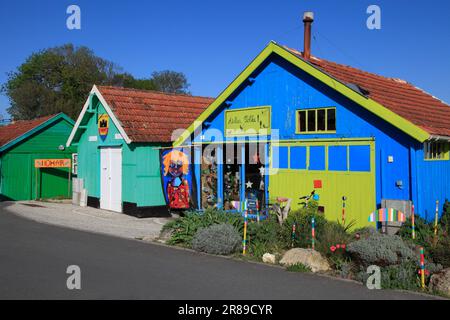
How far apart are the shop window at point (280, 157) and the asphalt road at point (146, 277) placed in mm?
4458

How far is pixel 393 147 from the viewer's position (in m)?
11.7

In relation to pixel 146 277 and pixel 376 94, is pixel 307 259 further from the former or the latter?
pixel 376 94

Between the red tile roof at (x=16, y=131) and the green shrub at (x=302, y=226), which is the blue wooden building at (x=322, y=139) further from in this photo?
the red tile roof at (x=16, y=131)

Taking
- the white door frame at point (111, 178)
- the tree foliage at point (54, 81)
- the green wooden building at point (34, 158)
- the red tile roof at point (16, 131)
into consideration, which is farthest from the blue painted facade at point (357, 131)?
the tree foliage at point (54, 81)

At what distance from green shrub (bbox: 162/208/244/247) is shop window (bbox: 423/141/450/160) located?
477 centimetres

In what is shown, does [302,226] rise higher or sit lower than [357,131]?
lower

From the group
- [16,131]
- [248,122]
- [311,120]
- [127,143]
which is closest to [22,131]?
[16,131]

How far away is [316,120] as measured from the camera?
13.5 metres

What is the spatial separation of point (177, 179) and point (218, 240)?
7.76 meters

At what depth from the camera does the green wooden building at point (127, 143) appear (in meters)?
19.2

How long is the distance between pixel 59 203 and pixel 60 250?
13730 millimetres

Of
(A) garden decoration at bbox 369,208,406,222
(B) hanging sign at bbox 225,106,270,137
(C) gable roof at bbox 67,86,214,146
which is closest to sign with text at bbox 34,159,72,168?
(C) gable roof at bbox 67,86,214,146
